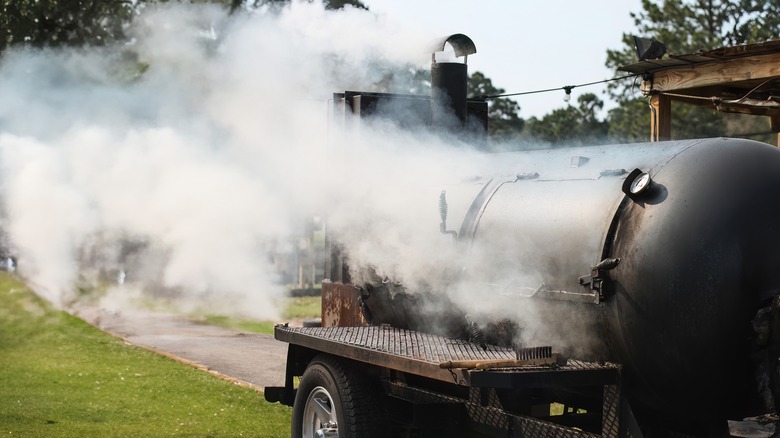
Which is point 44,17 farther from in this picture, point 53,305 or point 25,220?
point 25,220

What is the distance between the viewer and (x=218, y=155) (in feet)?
37.6

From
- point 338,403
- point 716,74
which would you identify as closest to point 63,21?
point 716,74

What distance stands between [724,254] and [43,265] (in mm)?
13192

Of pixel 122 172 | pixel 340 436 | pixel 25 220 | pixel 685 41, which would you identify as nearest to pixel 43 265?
pixel 25 220

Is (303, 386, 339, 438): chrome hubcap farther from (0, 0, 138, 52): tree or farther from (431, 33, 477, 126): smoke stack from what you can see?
(0, 0, 138, 52): tree

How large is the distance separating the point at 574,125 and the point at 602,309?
43163 millimetres

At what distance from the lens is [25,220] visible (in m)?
13.8

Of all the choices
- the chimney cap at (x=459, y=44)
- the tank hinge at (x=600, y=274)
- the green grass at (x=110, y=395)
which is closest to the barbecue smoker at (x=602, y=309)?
the tank hinge at (x=600, y=274)

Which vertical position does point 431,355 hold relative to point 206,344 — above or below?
above

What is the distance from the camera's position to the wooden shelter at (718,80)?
9.73m

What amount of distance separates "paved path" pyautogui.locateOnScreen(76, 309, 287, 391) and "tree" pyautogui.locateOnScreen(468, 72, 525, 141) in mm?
25516

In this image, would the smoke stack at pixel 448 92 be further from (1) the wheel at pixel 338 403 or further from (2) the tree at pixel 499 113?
(2) the tree at pixel 499 113

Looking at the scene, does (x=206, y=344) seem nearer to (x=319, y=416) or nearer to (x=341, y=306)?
(x=341, y=306)

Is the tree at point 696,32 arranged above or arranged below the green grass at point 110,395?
above
